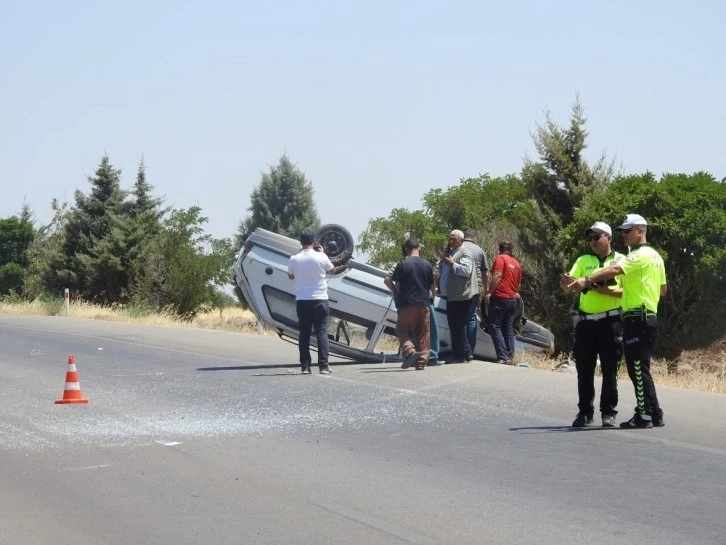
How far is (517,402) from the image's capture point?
12.4m

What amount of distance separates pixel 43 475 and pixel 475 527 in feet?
11.8

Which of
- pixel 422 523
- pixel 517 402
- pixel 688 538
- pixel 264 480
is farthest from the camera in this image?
pixel 517 402

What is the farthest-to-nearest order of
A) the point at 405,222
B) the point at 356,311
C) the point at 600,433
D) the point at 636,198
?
the point at 405,222
the point at 636,198
the point at 356,311
the point at 600,433

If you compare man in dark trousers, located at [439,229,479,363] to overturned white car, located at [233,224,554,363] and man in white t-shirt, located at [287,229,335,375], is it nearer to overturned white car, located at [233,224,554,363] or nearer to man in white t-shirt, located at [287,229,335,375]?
overturned white car, located at [233,224,554,363]

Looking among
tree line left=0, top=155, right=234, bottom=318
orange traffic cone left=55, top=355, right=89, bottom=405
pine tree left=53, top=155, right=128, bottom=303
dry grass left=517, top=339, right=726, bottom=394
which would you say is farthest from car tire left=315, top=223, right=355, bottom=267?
pine tree left=53, top=155, right=128, bottom=303

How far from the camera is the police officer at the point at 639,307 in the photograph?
34.1 feet

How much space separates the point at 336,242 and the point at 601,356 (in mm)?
7190

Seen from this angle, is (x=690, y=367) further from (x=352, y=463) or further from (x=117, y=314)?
(x=117, y=314)

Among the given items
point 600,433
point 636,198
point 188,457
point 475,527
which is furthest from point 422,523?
point 636,198

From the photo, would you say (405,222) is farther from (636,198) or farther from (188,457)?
(188,457)

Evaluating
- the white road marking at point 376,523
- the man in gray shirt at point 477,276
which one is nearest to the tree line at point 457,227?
the man in gray shirt at point 477,276

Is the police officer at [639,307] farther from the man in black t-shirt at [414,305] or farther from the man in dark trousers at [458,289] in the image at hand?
→ the man in dark trousers at [458,289]

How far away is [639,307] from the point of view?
10398 mm

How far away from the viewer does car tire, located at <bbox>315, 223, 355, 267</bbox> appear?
1722 centimetres
